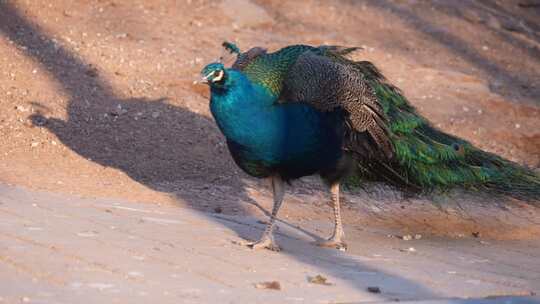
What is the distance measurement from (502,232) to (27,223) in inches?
152

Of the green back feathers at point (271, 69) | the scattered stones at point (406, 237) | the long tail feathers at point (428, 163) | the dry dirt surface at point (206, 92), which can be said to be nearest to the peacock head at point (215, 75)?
the dry dirt surface at point (206, 92)

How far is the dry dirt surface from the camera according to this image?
27.7 ft

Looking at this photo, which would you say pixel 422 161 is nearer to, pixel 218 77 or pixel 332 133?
pixel 332 133

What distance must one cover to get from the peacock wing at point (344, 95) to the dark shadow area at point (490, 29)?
6143 millimetres

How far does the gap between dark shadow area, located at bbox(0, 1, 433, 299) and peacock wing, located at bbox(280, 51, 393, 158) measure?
1.56 metres

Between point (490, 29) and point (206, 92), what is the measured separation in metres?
6.42

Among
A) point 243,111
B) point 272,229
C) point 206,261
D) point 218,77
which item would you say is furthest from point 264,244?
point 218,77

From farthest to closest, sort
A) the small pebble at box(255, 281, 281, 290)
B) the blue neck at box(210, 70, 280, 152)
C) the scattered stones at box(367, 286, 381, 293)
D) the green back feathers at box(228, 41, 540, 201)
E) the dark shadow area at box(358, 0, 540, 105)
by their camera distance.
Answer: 1. the dark shadow area at box(358, 0, 540, 105)
2. the green back feathers at box(228, 41, 540, 201)
3. the blue neck at box(210, 70, 280, 152)
4. the scattered stones at box(367, 286, 381, 293)
5. the small pebble at box(255, 281, 281, 290)

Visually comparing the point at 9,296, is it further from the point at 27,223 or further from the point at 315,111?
the point at 315,111

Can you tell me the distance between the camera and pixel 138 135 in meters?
9.73

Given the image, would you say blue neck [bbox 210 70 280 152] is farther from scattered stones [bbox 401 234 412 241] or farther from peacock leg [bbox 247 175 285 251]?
scattered stones [bbox 401 234 412 241]

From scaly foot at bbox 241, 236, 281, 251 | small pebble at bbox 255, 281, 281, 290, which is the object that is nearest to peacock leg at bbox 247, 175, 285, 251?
scaly foot at bbox 241, 236, 281, 251

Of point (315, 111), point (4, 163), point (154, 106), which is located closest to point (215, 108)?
point (315, 111)

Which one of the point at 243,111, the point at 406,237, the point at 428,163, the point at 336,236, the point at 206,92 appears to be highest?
the point at 243,111
